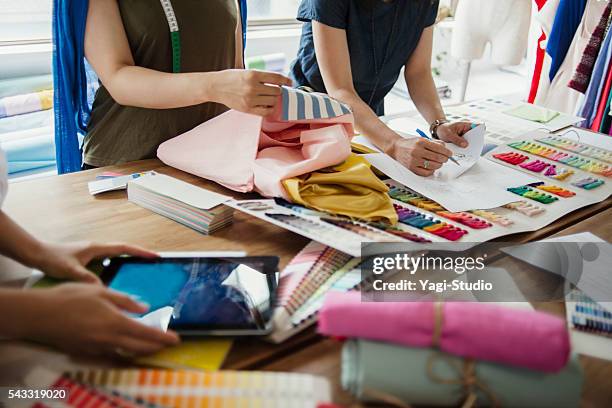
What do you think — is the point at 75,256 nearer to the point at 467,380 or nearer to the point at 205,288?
the point at 205,288

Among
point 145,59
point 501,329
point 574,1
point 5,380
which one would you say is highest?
point 574,1

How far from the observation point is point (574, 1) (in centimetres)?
230

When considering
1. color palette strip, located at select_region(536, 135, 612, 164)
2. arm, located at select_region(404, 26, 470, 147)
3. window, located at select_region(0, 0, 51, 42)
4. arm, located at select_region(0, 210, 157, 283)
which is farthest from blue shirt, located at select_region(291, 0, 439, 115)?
window, located at select_region(0, 0, 51, 42)

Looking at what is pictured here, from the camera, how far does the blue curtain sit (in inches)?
48.2

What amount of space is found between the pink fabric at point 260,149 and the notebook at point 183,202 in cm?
8

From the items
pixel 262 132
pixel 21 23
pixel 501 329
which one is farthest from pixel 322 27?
pixel 21 23

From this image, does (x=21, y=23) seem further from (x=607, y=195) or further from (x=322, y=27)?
(x=607, y=195)

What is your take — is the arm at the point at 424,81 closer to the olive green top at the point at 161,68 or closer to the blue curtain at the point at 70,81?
the olive green top at the point at 161,68

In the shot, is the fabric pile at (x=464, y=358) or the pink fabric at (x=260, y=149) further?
the pink fabric at (x=260, y=149)

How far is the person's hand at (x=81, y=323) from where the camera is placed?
0.67 m

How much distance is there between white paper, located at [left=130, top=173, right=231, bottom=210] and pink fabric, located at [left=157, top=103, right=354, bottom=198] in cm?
7

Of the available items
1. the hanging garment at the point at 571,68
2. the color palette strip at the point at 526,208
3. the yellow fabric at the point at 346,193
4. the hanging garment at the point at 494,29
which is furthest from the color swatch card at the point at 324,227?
the hanging garment at the point at 494,29

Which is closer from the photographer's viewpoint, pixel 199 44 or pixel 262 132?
pixel 262 132

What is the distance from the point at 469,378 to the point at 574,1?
2.17 meters
